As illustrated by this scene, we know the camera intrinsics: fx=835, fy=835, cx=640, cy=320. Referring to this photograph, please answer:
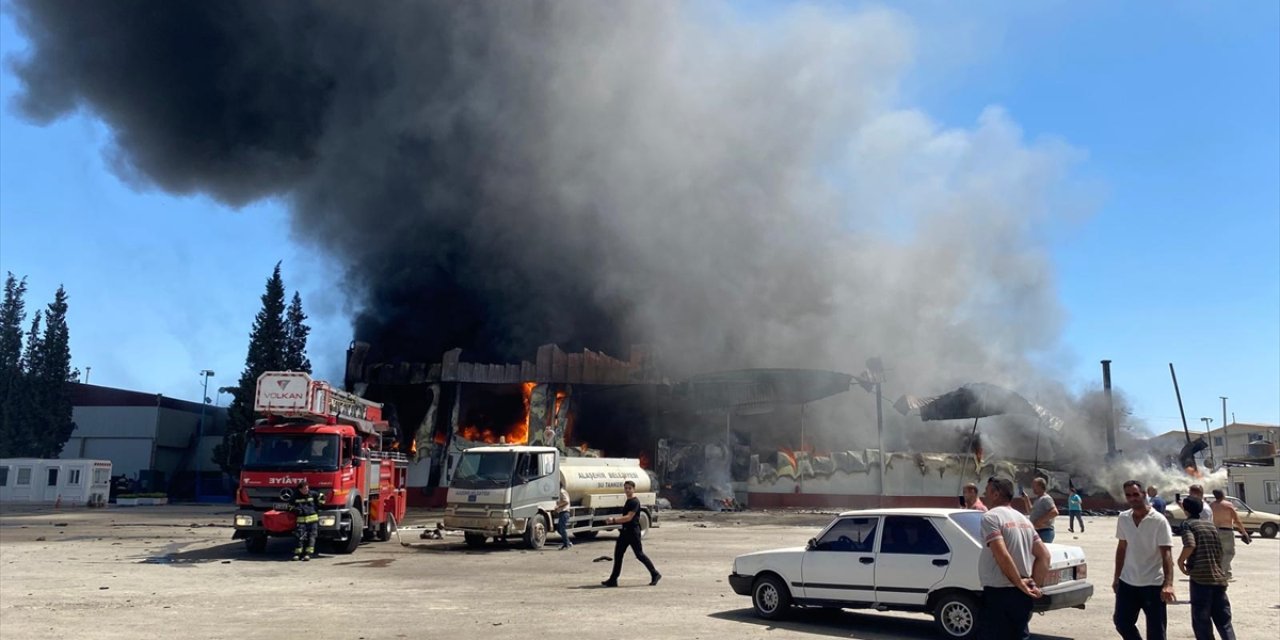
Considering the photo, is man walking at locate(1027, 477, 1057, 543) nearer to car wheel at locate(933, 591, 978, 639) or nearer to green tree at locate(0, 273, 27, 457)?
car wheel at locate(933, 591, 978, 639)

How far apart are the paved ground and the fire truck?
0.67 meters

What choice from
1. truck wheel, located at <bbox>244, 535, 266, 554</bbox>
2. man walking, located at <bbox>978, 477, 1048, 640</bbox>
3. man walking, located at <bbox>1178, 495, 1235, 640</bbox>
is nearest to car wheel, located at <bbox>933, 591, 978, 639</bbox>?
man walking, located at <bbox>1178, 495, 1235, 640</bbox>

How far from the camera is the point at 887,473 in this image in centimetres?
4169

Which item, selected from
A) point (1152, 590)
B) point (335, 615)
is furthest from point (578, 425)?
point (1152, 590)

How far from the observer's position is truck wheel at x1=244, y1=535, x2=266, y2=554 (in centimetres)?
1702

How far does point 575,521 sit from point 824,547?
38.8 feet

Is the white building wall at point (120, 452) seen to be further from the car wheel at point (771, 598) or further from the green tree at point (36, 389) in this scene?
the car wheel at point (771, 598)

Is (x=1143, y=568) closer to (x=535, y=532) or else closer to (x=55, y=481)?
(x=535, y=532)

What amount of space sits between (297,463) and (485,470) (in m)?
4.04

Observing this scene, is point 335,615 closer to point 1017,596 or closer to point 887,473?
point 1017,596

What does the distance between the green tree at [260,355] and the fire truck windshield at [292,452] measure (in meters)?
36.1

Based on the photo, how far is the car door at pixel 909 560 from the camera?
862 cm

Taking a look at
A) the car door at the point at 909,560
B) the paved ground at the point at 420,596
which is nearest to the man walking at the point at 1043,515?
the paved ground at the point at 420,596

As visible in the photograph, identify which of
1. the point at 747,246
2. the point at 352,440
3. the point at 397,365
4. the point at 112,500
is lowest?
the point at 112,500
